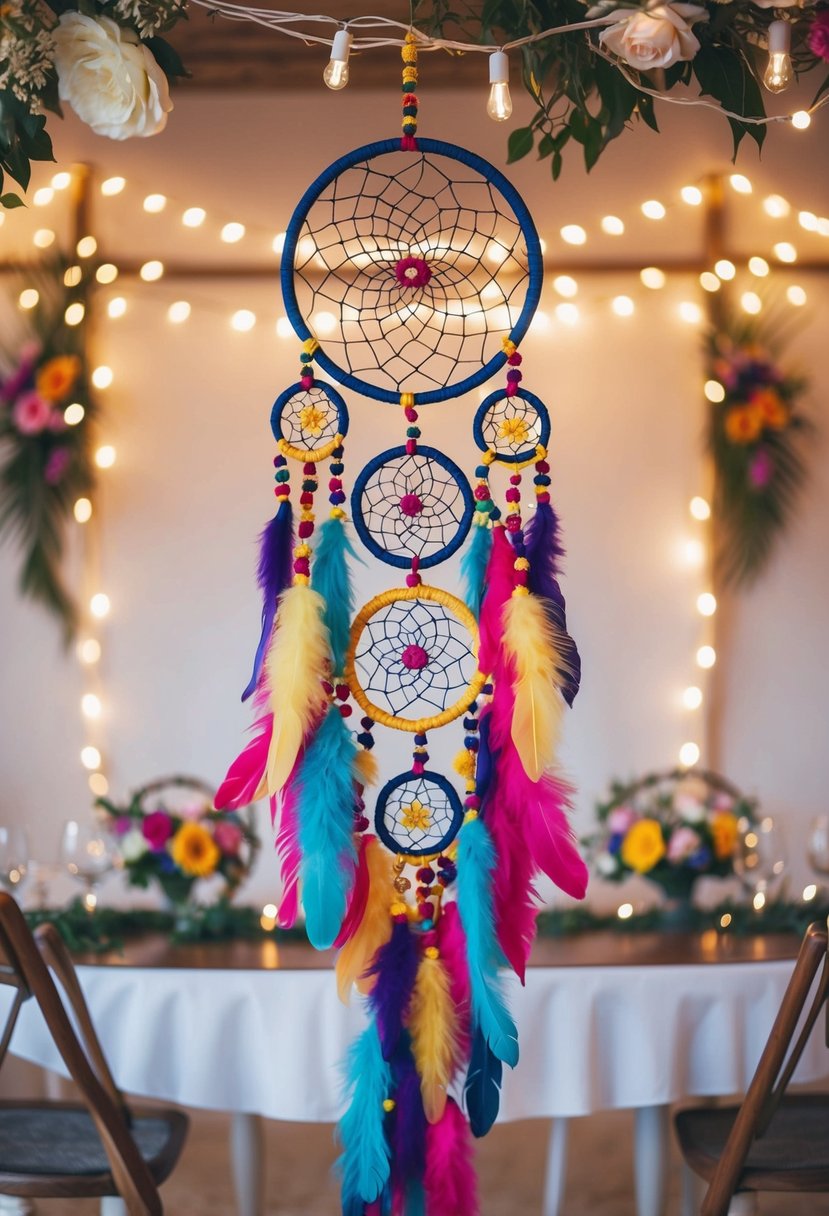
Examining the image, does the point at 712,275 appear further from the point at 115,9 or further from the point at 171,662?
the point at 115,9

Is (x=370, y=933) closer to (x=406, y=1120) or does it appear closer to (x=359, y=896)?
(x=359, y=896)

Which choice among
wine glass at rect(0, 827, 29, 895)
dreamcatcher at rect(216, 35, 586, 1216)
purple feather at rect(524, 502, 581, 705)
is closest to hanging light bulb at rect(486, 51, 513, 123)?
dreamcatcher at rect(216, 35, 586, 1216)

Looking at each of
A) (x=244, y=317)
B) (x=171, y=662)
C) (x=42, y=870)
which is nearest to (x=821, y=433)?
(x=244, y=317)

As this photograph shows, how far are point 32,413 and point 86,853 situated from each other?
4.58 ft

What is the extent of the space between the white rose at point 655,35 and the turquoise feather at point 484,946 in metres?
0.79

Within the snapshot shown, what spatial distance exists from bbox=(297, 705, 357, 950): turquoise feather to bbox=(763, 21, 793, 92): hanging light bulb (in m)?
0.84

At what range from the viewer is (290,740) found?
115cm

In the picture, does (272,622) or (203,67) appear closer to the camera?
(272,622)

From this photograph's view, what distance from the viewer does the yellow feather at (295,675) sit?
3.76 ft

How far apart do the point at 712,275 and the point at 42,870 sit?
2.25 metres

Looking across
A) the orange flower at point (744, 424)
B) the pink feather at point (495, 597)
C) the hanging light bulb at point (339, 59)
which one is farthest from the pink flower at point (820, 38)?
the orange flower at point (744, 424)

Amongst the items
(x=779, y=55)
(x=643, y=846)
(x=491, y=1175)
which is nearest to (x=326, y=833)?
(x=779, y=55)

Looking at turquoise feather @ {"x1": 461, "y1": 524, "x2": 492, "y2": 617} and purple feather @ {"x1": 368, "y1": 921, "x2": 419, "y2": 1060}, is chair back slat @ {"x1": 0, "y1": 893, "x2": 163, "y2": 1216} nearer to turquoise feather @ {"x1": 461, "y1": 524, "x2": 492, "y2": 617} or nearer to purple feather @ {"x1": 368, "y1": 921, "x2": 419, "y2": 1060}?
purple feather @ {"x1": 368, "y1": 921, "x2": 419, "y2": 1060}

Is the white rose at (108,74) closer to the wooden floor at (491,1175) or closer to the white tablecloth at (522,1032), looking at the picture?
the white tablecloth at (522,1032)
